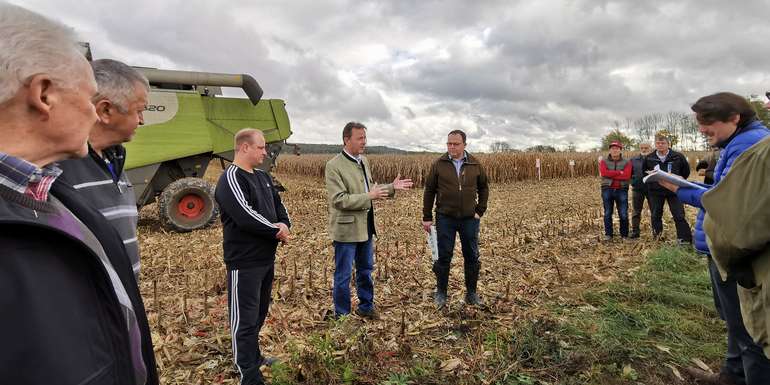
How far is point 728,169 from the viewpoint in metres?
2.77

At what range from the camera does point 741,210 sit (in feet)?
6.35

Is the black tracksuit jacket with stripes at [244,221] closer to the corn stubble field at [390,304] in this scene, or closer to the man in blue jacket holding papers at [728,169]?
the corn stubble field at [390,304]

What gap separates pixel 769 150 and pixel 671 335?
2.80 m

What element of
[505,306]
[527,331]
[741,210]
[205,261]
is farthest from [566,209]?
[741,210]

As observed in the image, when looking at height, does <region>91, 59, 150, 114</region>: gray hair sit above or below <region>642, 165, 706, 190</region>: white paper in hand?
above

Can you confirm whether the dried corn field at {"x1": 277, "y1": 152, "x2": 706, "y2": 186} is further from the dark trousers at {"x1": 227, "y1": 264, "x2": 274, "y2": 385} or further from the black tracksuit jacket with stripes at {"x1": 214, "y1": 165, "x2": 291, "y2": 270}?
the dark trousers at {"x1": 227, "y1": 264, "x2": 274, "y2": 385}

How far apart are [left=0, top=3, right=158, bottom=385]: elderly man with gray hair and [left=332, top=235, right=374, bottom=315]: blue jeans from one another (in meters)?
3.28

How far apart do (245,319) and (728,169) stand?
3.61 metres

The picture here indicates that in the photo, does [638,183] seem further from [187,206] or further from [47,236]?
[187,206]

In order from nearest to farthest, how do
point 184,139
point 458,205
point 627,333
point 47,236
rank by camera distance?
point 47,236
point 627,333
point 458,205
point 184,139

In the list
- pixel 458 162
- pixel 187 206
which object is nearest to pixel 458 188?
pixel 458 162

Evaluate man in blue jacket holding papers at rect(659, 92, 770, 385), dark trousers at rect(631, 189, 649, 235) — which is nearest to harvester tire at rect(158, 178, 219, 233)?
man in blue jacket holding papers at rect(659, 92, 770, 385)

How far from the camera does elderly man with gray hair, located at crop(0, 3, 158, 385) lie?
2.77 feet

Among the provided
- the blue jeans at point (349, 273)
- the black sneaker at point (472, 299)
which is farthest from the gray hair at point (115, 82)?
the black sneaker at point (472, 299)
